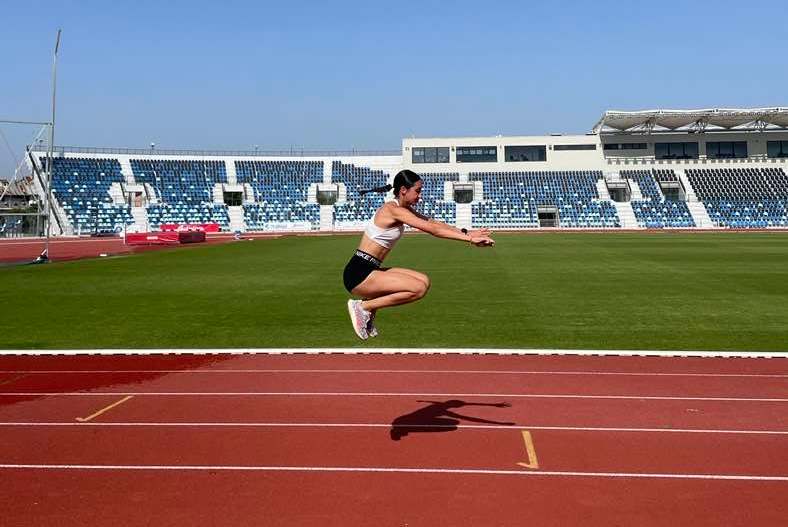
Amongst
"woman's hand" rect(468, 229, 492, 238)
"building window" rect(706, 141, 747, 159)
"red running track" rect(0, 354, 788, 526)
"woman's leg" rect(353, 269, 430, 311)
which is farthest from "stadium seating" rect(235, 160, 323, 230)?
"woman's hand" rect(468, 229, 492, 238)

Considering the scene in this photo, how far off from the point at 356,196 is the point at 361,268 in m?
76.2

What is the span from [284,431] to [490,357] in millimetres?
4939

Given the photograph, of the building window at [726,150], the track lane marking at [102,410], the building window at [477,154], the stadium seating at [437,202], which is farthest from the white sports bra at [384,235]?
the building window at [726,150]

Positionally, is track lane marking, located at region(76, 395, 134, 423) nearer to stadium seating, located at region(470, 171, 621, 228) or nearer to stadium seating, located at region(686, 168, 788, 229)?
stadium seating, located at region(470, 171, 621, 228)

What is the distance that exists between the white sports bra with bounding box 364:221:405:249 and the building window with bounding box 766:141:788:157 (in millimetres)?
87226

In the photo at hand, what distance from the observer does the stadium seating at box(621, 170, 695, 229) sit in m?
77.1

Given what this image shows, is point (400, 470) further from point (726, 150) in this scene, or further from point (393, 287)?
point (726, 150)

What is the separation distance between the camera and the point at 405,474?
661cm

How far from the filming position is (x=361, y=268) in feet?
24.3

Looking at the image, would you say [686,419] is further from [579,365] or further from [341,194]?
[341,194]

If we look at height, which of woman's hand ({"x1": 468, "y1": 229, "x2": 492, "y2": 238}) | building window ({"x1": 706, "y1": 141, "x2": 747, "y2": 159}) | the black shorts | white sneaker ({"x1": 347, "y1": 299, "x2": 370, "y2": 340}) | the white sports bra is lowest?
white sneaker ({"x1": 347, "y1": 299, "x2": 370, "y2": 340})

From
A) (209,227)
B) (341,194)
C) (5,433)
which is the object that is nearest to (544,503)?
(5,433)

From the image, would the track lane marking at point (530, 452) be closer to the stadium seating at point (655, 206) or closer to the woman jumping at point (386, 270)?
the woman jumping at point (386, 270)

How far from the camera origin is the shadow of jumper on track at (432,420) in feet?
26.3
